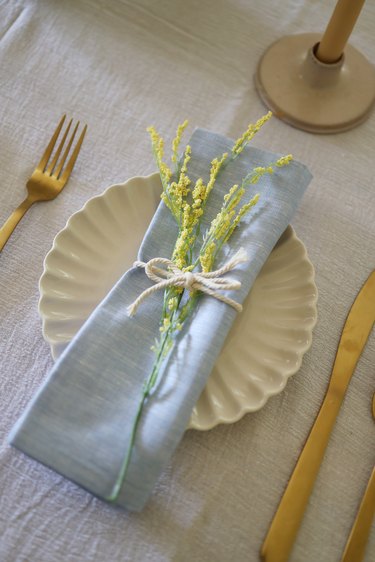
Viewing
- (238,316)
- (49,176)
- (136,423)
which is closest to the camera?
(136,423)

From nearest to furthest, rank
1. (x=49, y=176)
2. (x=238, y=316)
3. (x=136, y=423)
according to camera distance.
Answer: (x=136, y=423)
(x=238, y=316)
(x=49, y=176)

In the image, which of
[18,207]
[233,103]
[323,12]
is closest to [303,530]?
[18,207]

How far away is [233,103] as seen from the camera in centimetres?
91

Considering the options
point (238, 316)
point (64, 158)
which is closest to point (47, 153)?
point (64, 158)

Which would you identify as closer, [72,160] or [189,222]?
[189,222]

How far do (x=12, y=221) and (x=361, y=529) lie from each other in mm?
617

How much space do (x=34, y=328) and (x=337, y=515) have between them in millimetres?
450

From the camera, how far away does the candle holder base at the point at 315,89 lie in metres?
0.87

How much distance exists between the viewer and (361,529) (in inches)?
22.9

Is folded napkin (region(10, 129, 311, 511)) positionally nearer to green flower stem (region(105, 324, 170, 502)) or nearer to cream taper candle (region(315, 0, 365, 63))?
green flower stem (region(105, 324, 170, 502))

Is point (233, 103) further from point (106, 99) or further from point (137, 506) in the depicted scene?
point (137, 506)

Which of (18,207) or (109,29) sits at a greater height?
(109,29)

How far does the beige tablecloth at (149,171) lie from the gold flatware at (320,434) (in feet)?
0.04

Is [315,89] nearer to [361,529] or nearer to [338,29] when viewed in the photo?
[338,29]
